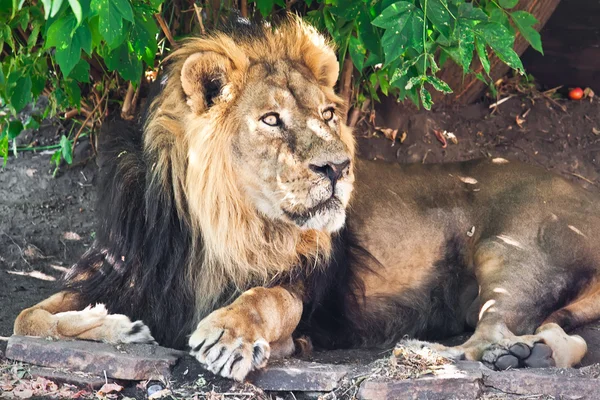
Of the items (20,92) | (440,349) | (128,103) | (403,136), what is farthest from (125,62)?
(403,136)

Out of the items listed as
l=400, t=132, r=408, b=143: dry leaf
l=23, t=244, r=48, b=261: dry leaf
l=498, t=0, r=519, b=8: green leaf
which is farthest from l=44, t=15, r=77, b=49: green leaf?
l=400, t=132, r=408, b=143: dry leaf

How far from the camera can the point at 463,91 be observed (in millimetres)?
6855

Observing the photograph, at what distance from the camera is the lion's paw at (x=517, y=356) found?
Result: 411 cm

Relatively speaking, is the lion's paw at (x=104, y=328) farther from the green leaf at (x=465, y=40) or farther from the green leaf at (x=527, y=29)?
the green leaf at (x=527, y=29)

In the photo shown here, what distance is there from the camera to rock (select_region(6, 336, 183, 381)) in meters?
3.86

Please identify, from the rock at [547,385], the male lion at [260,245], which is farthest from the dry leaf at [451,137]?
the rock at [547,385]

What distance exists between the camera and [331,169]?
4.07 m

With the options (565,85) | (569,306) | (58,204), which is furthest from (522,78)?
(58,204)

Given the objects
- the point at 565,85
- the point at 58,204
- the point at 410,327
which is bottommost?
the point at 410,327

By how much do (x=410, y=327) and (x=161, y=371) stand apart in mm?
1775

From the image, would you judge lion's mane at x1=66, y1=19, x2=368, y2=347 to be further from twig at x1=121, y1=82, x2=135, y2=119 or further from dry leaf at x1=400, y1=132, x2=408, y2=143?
dry leaf at x1=400, y1=132, x2=408, y2=143

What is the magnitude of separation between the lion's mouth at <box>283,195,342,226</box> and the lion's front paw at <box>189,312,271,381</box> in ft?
1.78

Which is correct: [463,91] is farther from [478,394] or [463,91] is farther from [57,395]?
[57,395]

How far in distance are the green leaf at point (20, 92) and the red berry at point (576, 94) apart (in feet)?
13.9
